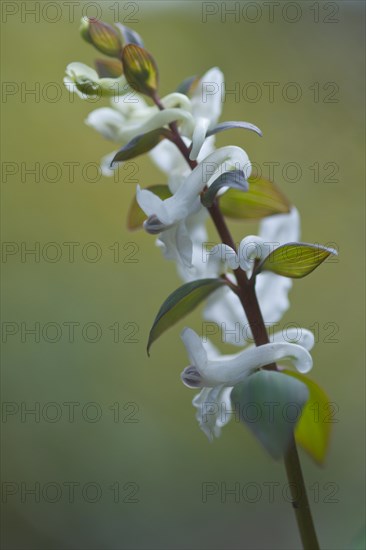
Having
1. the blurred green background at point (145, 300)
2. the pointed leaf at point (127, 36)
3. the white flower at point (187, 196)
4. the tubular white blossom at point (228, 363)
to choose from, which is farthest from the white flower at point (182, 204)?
the blurred green background at point (145, 300)

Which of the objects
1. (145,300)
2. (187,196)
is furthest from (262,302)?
(145,300)

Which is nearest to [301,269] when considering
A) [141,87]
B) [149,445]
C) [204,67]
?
[141,87]

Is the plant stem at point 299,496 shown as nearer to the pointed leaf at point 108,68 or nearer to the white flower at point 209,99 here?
the white flower at point 209,99

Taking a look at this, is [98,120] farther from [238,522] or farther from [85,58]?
[85,58]

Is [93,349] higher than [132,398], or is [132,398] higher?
[93,349]

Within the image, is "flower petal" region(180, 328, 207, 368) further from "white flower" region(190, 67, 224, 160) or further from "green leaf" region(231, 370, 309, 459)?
"white flower" region(190, 67, 224, 160)

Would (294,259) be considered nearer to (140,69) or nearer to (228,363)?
(228,363)

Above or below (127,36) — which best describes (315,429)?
below
